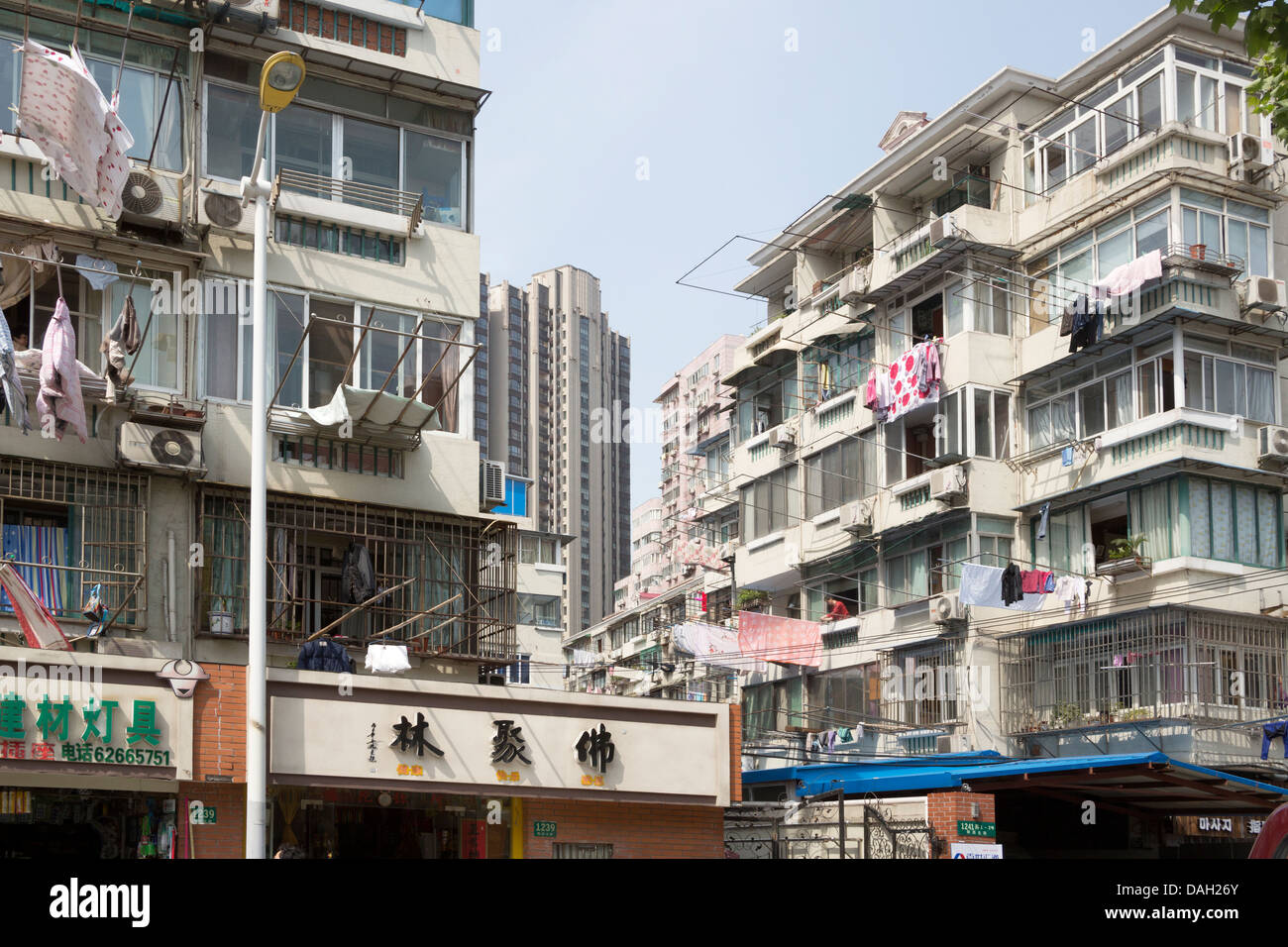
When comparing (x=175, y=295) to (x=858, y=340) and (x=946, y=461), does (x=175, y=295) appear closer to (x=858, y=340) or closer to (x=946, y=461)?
(x=946, y=461)

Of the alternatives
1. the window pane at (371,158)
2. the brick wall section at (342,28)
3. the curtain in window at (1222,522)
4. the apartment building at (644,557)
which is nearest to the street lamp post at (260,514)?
the window pane at (371,158)

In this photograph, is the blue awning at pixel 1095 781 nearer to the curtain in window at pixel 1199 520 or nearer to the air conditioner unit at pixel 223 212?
the curtain in window at pixel 1199 520

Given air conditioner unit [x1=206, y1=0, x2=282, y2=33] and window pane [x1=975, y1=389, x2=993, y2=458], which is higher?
air conditioner unit [x1=206, y1=0, x2=282, y2=33]

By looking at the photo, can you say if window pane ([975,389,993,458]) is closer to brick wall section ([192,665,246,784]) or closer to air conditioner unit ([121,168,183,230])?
air conditioner unit ([121,168,183,230])

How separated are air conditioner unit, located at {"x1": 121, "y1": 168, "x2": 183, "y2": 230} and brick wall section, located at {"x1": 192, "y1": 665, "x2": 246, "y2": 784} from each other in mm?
5245

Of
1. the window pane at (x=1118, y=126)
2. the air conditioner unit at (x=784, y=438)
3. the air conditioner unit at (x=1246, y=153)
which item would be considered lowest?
the air conditioner unit at (x=784, y=438)

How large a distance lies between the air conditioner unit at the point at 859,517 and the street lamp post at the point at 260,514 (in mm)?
20971

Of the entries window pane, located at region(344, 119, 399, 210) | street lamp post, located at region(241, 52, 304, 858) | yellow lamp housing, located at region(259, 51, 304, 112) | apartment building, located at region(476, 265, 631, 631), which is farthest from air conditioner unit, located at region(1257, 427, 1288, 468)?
apartment building, located at region(476, 265, 631, 631)

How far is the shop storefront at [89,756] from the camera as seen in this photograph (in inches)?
531

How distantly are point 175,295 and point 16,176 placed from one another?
6.84ft

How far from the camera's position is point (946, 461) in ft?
104

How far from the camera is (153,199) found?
16.2 m

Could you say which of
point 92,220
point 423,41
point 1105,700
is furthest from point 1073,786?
point 92,220

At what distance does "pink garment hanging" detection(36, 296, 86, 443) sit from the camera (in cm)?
1455
